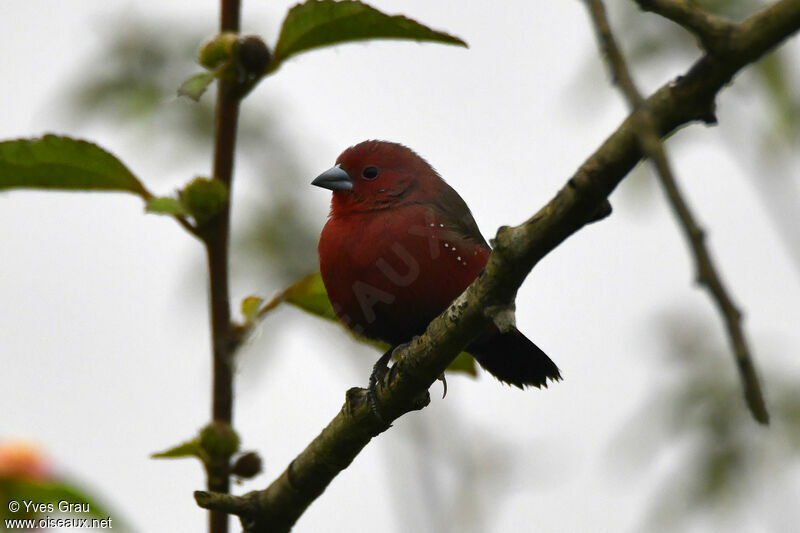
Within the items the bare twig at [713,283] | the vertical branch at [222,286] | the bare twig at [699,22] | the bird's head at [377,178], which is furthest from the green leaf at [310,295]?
the bare twig at [713,283]

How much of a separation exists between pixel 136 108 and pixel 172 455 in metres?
3.46

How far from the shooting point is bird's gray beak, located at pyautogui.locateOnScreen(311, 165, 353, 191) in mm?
4418

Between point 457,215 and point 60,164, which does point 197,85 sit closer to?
point 60,164

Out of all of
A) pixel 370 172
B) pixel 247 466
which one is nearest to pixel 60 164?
pixel 247 466

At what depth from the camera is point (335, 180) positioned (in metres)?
4.46

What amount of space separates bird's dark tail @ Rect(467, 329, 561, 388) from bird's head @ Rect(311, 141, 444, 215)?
2.13 feet

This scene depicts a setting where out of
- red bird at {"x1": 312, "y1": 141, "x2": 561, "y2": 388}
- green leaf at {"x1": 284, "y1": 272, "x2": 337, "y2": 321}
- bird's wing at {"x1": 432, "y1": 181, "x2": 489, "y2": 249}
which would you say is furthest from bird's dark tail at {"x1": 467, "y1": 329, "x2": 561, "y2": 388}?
green leaf at {"x1": 284, "y1": 272, "x2": 337, "y2": 321}

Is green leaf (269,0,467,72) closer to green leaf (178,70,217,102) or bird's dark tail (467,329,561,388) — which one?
Answer: green leaf (178,70,217,102)

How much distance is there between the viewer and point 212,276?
283 centimetres

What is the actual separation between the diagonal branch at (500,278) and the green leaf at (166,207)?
0.71 meters

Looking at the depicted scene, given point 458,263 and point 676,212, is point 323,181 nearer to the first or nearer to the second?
point 458,263

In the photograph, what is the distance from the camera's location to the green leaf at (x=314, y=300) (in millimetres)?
3256

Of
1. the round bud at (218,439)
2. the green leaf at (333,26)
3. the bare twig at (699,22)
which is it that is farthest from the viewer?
the green leaf at (333,26)

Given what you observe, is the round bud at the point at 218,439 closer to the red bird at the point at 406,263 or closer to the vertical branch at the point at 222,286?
the vertical branch at the point at 222,286
